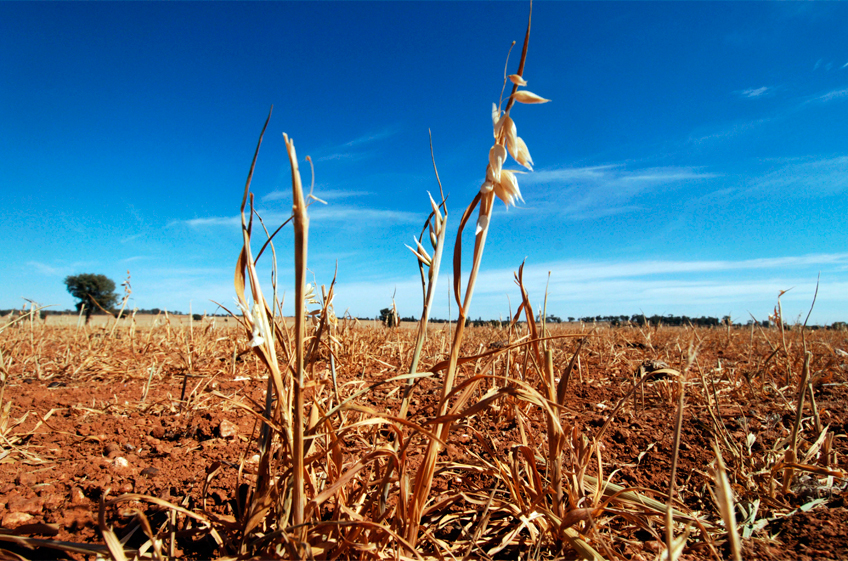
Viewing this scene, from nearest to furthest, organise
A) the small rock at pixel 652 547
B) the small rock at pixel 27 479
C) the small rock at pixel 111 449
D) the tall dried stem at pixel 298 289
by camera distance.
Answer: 1. the tall dried stem at pixel 298 289
2. the small rock at pixel 652 547
3. the small rock at pixel 27 479
4. the small rock at pixel 111 449

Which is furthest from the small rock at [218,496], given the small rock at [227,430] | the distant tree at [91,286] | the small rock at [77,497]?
the distant tree at [91,286]

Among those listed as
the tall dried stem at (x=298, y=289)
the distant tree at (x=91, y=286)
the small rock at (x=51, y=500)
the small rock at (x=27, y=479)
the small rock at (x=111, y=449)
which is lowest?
the small rock at (x=27, y=479)

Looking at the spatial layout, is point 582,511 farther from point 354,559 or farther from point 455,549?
point 354,559

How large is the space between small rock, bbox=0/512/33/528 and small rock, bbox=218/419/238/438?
2.32ft

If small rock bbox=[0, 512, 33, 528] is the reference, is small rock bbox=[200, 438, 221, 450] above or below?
above

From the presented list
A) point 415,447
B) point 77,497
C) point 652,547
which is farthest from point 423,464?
point 77,497

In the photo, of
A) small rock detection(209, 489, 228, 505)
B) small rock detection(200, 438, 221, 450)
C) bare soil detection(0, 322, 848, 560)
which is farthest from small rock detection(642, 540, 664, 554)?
small rock detection(200, 438, 221, 450)

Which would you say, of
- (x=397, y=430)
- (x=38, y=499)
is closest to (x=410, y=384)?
(x=397, y=430)

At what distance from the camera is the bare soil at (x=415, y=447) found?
108cm

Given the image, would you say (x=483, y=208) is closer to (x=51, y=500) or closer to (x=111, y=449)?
(x=51, y=500)

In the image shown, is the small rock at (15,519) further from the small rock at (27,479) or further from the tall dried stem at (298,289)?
the tall dried stem at (298,289)

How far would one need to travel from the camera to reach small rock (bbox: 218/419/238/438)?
5.95 ft

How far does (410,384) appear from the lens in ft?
2.79

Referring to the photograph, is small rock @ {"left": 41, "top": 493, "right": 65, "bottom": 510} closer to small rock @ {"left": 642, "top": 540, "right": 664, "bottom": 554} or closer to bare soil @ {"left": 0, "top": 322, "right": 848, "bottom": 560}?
bare soil @ {"left": 0, "top": 322, "right": 848, "bottom": 560}
